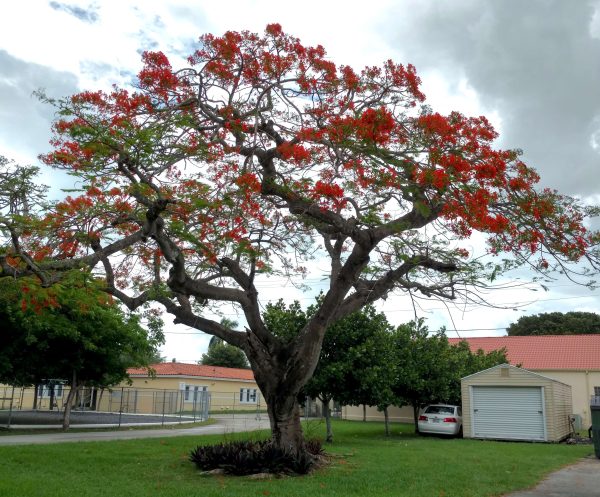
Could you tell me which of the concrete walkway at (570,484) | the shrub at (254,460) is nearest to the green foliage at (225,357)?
the concrete walkway at (570,484)

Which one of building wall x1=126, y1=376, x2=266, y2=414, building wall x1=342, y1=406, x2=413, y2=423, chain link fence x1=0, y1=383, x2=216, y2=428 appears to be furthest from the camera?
building wall x1=126, y1=376, x2=266, y2=414

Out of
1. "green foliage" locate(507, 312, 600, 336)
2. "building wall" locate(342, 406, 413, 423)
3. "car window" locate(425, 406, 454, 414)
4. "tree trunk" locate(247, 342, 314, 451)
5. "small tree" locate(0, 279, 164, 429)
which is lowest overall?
"building wall" locate(342, 406, 413, 423)

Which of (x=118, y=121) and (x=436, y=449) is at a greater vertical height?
(x=118, y=121)

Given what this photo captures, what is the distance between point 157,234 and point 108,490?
409 centimetres

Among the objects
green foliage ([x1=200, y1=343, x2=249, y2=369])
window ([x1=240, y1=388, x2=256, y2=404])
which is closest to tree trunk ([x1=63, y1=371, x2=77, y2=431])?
window ([x1=240, y1=388, x2=256, y2=404])

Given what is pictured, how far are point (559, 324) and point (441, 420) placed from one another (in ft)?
101

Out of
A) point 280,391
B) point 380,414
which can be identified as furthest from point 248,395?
point 280,391

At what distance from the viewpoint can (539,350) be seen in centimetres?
3347

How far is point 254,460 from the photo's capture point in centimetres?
1113

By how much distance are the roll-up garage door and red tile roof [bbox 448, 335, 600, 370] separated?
27.4ft

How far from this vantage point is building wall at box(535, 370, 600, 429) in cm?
2941

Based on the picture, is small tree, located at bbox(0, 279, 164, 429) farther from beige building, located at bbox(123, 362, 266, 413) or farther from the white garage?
beige building, located at bbox(123, 362, 266, 413)

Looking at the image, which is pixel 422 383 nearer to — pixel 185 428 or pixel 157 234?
pixel 185 428

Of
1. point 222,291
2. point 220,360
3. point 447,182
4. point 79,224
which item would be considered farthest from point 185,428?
point 220,360
